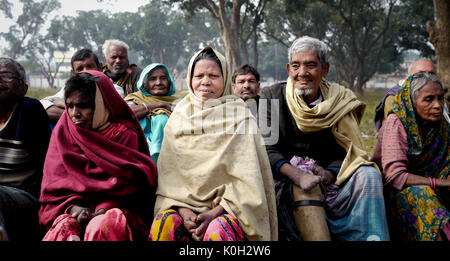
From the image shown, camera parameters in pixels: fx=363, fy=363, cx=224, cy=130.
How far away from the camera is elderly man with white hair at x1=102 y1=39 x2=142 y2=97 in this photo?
202 inches

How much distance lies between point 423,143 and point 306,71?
4.00ft

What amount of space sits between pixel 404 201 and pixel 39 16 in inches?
1934

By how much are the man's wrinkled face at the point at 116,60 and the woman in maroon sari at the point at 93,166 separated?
241 cm

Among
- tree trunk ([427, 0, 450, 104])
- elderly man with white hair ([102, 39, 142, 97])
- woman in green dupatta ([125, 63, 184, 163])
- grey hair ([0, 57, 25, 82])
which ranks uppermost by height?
tree trunk ([427, 0, 450, 104])

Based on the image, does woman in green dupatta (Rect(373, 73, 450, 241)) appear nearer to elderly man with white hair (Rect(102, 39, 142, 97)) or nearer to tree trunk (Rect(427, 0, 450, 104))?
elderly man with white hair (Rect(102, 39, 142, 97))

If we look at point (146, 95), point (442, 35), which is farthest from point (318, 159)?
point (442, 35)

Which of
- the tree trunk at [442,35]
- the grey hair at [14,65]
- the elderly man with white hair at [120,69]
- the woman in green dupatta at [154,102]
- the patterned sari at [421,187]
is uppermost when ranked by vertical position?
the tree trunk at [442,35]

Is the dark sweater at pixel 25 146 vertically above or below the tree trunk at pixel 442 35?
below

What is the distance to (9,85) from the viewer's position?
115 inches

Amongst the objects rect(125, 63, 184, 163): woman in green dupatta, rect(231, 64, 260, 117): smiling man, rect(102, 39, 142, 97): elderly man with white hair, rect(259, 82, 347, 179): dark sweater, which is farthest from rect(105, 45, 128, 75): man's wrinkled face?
rect(259, 82, 347, 179): dark sweater

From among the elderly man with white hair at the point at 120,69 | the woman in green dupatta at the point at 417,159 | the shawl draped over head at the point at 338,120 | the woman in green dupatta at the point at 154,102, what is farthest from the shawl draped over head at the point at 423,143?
the elderly man with white hair at the point at 120,69

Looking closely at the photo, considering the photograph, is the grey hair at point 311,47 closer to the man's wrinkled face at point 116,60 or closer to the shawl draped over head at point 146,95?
the shawl draped over head at point 146,95

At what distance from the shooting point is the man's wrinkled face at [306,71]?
3.35 meters

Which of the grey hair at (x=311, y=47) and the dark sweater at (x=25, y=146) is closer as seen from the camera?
the dark sweater at (x=25, y=146)
